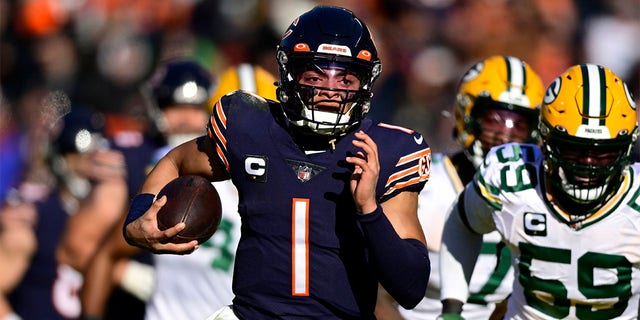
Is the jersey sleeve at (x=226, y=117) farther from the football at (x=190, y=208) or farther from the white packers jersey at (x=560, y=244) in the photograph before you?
the white packers jersey at (x=560, y=244)

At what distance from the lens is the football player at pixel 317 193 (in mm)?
4840

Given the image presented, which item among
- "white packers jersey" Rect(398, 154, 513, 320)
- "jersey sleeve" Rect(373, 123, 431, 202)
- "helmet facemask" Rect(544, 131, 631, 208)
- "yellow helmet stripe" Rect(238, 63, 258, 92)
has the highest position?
"jersey sleeve" Rect(373, 123, 431, 202)

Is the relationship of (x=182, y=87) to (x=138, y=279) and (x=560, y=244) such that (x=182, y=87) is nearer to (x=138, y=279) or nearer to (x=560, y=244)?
(x=138, y=279)

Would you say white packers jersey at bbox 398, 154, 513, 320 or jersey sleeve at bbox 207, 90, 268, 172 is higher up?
jersey sleeve at bbox 207, 90, 268, 172

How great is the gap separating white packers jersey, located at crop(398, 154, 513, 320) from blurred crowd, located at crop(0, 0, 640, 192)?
3.27 m

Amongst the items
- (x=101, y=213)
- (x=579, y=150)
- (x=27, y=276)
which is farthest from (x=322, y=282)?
(x=27, y=276)

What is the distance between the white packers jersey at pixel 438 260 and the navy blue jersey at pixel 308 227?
1720mm

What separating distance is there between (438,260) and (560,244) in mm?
1172

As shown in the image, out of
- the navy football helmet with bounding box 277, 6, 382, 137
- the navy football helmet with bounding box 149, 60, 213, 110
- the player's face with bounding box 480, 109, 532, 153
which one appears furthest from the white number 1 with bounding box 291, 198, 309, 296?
the navy football helmet with bounding box 149, 60, 213, 110

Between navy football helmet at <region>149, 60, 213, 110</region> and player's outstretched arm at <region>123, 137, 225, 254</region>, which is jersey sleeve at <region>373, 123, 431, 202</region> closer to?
player's outstretched arm at <region>123, 137, 225, 254</region>

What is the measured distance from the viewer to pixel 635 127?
18.1ft

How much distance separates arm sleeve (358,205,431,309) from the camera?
4.61m

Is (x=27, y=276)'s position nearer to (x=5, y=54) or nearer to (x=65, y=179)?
(x=65, y=179)

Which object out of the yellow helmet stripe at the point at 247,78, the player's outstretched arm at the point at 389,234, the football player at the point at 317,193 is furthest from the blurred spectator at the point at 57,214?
the player's outstretched arm at the point at 389,234
